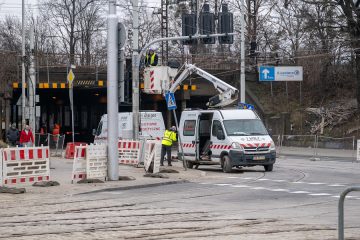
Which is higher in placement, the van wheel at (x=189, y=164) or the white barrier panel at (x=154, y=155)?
the white barrier panel at (x=154, y=155)

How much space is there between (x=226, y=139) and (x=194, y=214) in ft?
42.1

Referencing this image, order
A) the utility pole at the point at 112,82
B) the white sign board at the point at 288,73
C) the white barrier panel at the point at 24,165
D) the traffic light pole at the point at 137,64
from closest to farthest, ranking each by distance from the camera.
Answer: the white barrier panel at the point at 24,165, the utility pole at the point at 112,82, the traffic light pole at the point at 137,64, the white sign board at the point at 288,73

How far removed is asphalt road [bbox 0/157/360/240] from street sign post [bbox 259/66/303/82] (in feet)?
89.8


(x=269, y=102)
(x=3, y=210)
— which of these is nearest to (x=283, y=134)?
(x=269, y=102)

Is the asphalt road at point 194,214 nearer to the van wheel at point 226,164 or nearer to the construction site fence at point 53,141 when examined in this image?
the van wheel at point 226,164

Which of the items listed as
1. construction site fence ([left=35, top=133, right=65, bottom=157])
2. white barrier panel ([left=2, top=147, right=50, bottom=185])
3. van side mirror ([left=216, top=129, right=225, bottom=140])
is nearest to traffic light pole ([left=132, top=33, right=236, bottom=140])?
van side mirror ([left=216, top=129, right=225, bottom=140])

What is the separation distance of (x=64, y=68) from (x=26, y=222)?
37838 millimetres

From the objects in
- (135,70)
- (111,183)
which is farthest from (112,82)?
(135,70)

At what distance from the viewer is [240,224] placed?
12.5 m

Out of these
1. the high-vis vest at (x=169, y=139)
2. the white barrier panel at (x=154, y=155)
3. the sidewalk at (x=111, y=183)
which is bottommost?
the sidewalk at (x=111, y=183)

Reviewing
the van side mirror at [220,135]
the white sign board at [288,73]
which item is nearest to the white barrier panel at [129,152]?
the van side mirror at [220,135]

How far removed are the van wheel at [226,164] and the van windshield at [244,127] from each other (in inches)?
35.8

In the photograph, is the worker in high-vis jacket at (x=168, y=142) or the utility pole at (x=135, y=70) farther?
the worker in high-vis jacket at (x=168, y=142)

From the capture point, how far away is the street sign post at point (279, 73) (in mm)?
48531
